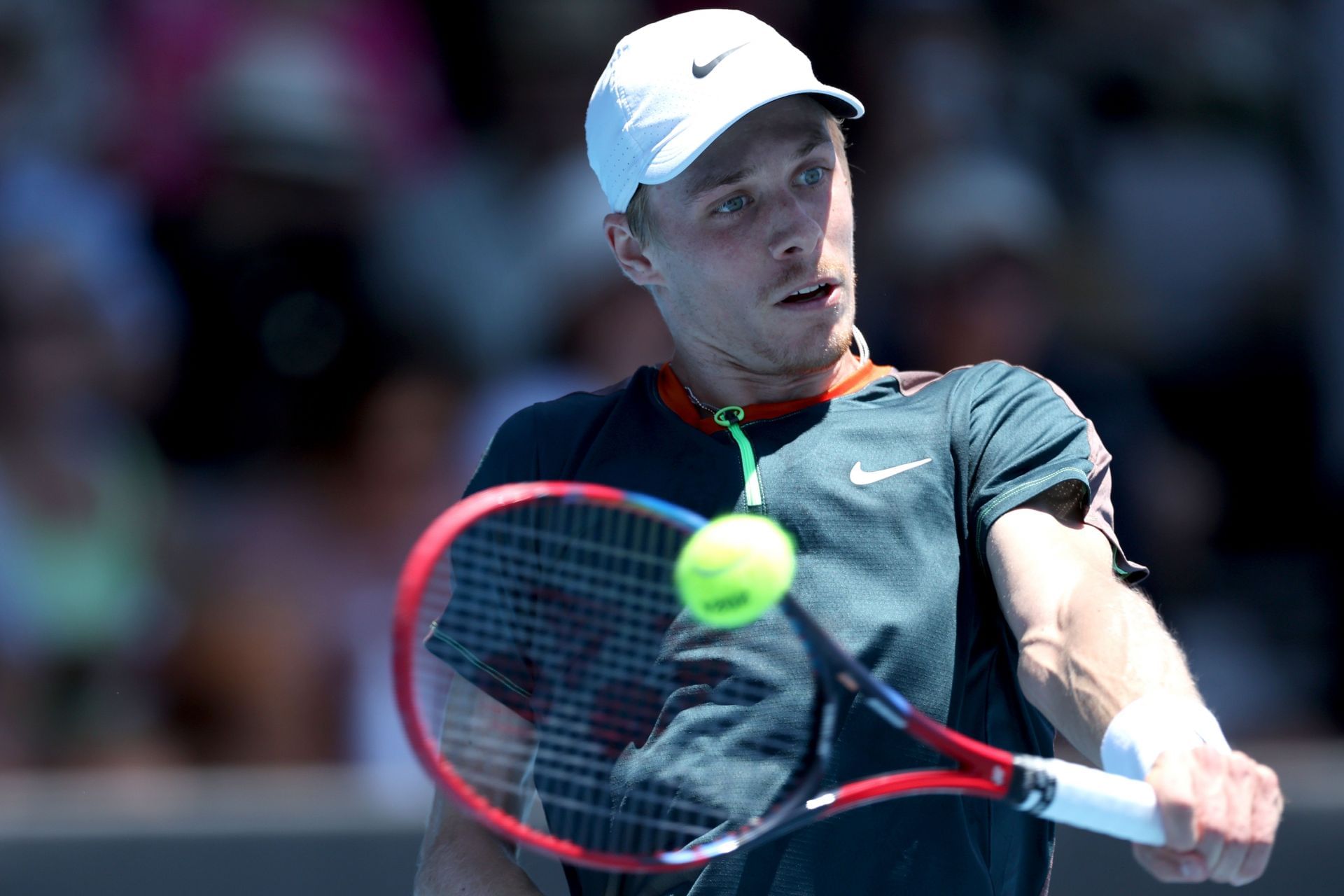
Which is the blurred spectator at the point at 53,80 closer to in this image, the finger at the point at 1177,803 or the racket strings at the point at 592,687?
the racket strings at the point at 592,687

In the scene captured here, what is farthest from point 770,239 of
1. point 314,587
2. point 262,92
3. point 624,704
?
point 262,92

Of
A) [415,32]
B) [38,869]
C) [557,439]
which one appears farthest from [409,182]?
[557,439]

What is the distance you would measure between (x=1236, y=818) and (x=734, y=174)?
47.1 inches

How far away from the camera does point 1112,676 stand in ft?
7.11

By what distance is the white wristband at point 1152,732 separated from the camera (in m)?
2.06

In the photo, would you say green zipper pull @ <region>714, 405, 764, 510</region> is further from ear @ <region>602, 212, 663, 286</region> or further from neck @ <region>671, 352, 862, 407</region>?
ear @ <region>602, 212, 663, 286</region>

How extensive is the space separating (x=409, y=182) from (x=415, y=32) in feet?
1.88

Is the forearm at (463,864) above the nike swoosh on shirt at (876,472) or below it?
below

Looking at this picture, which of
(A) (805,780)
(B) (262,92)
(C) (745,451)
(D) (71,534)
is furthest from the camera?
(B) (262,92)

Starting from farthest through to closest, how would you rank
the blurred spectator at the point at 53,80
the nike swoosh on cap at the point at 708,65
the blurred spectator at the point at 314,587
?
the blurred spectator at the point at 53,80, the blurred spectator at the point at 314,587, the nike swoosh on cap at the point at 708,65

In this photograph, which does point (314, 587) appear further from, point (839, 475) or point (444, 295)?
point (839, 475)

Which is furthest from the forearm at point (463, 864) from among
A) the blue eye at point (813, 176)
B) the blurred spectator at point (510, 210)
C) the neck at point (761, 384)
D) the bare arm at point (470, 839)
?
the blurred spectator at point (510, 210)

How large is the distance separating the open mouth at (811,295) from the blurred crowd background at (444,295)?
7.95 ft

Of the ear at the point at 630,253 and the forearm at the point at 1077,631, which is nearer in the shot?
the forearm at the point at 1077,631
